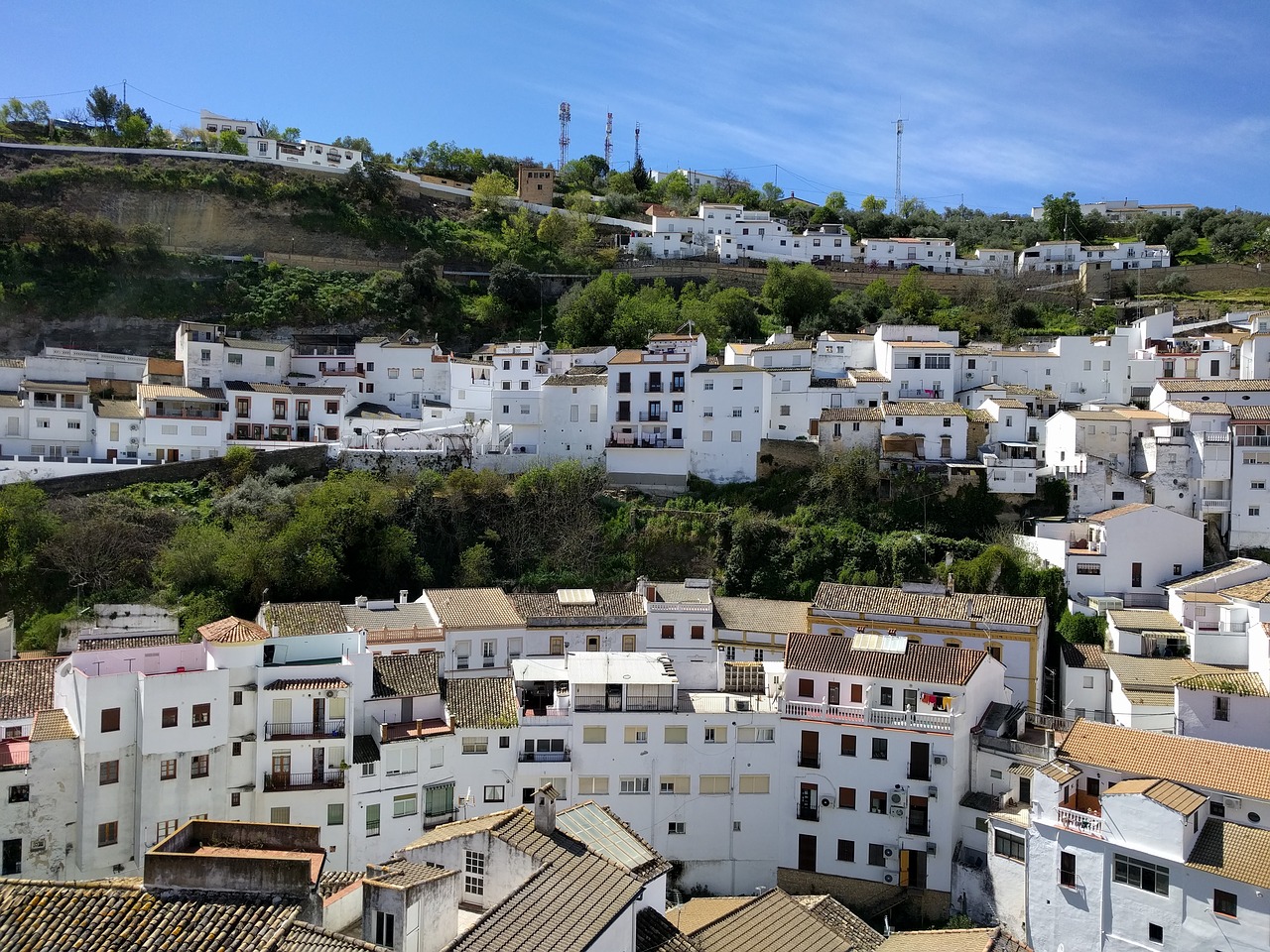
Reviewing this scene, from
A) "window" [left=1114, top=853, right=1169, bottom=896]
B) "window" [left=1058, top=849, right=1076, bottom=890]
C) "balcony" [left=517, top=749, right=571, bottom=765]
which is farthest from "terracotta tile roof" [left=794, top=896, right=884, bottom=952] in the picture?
"balcony" [left=517, top=749, right=571, bottom=765]

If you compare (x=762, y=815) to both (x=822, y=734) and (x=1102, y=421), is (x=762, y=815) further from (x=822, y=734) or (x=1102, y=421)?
(x=1102, y=421)

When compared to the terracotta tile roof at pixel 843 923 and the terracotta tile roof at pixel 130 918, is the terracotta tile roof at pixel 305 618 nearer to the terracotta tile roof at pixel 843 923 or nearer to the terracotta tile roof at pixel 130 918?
the terracotta tile roof at pixel 843 923

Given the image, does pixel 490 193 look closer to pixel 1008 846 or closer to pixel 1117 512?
pixel 1117 512

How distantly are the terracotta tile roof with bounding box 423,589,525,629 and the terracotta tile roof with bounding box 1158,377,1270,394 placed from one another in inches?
1167

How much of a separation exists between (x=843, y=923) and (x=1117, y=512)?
23028mm

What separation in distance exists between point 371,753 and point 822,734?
1143 centimetres

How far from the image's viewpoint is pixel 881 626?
34.6 meters

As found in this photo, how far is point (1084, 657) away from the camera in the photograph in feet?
111

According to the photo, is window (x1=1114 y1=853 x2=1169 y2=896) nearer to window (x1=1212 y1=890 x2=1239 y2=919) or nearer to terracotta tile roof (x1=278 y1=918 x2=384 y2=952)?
window (x1=1212 y1=890 x2=1239 y2=919)

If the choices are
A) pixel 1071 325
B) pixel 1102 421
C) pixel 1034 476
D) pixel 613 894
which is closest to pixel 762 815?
pixel 613 894

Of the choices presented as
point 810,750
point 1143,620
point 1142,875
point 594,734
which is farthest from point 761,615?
point 1142,875

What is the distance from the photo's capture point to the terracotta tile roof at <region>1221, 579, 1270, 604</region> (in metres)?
32.9

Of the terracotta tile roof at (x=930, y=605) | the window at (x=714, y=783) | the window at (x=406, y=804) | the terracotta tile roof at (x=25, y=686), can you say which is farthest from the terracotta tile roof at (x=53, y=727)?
the terracotta tile roof at (x=930, y=605)

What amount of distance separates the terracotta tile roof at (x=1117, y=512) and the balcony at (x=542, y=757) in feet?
68.8
